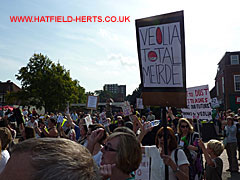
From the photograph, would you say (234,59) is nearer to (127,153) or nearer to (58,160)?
(127,153)

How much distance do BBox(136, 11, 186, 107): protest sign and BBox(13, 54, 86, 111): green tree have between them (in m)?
38.2

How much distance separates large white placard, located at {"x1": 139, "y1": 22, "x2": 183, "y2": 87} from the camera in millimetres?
3330

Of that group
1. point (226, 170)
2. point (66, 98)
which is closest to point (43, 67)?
point (66, 98)

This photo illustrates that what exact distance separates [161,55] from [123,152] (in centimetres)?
151

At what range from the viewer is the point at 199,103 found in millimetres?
5852

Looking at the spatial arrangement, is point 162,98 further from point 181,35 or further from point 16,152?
point 16,152

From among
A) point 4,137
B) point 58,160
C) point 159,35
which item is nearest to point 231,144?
point 159,35

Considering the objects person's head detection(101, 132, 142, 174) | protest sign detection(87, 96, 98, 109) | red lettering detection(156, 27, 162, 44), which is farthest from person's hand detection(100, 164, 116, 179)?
protest sign detection(87, 96, 98, 109)

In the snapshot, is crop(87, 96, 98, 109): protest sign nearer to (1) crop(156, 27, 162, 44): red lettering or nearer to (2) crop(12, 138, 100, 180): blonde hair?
(1) crop(156, 27, 162, 44): red lettering

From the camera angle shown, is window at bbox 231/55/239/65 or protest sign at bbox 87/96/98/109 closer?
protest sign at bbox 87/96/98/109

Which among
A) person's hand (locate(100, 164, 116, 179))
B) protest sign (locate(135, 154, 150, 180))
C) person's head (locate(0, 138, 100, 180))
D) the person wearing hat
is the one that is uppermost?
person's head (locate(0, 138, 100, 180))

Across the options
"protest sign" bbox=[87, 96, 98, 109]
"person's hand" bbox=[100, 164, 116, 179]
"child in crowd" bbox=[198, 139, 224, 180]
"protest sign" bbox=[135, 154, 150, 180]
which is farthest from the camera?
"protest sign" bbox=[87, 96, 98, 109]

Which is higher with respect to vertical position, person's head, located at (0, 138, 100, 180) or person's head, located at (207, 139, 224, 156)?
person's head, located at (0, 138, 100, 180)

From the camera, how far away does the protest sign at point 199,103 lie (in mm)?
5643
